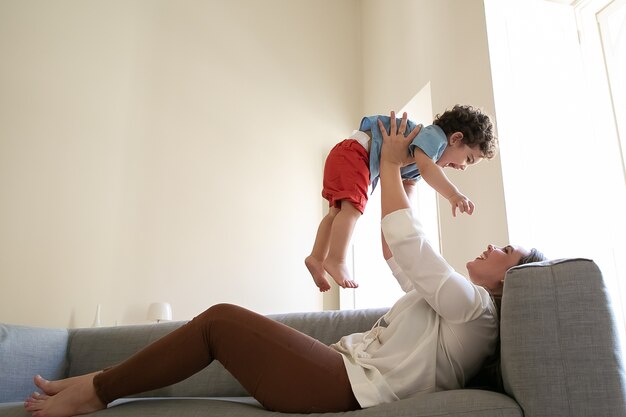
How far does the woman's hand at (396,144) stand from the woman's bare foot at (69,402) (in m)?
0.99

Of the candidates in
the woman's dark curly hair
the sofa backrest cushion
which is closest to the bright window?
the sofa backrest cushion

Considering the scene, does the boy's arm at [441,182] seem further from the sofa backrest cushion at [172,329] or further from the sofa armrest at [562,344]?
the sofa armrest at [562,344]

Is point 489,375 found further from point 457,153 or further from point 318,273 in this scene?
point 457,153

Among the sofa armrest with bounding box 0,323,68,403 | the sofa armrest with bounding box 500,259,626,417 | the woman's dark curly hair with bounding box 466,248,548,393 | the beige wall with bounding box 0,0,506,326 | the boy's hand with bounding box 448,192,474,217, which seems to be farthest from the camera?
the beige wall with bounding box 0,0,506,326

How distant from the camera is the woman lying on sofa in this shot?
3.99 ft

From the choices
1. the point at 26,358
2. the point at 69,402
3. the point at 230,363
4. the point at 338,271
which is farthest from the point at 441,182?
the point at 26,358

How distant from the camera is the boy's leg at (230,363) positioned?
4.06 ft

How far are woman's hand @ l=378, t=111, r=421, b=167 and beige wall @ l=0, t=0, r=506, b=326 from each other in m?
0.91

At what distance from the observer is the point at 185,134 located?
3.77 m

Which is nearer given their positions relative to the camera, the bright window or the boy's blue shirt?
the boy's blue shirt

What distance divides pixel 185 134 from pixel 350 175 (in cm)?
216

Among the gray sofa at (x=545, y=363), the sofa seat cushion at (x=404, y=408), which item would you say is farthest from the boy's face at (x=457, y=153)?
the sofa seat cushion at (x=404, y=408)

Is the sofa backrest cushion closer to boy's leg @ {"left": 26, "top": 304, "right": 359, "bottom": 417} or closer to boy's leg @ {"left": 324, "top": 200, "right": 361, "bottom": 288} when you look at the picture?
boy's leg @ {"left": 324, "top": 200, "right": 361, "bottom": 288}

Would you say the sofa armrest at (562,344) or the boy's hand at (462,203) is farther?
the boy's hand at (462,203)
